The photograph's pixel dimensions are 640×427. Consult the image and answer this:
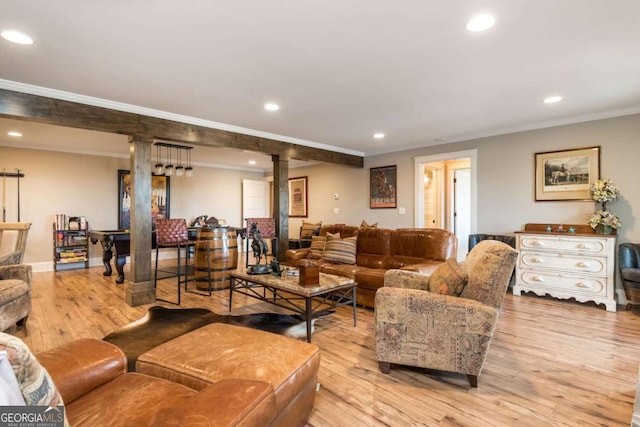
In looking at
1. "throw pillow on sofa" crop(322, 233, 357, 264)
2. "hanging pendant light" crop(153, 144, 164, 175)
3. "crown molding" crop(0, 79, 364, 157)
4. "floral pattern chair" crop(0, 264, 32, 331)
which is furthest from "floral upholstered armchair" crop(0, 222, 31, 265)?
"throw pillow on sofa" crop(322, 233, 357, 264)

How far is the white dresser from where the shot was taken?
3.73m

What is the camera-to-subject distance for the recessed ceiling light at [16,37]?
7.18 ft

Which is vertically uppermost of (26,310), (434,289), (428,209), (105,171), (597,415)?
(105,171)

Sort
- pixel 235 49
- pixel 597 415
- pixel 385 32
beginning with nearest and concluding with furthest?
pixel 597 415, pixel 385 32, pixel 235 49

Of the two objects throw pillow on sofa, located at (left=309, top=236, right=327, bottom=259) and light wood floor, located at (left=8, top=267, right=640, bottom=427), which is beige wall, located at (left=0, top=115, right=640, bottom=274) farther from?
throw pillow on sofa, located at (left=309, top=236, right=327, bottom=259)

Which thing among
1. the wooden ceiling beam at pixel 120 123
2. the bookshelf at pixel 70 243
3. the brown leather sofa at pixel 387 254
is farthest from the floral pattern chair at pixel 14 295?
the bookshelf at pixel 70 243

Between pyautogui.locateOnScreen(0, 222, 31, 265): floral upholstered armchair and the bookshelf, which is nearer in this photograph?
pyautogui.locateOnScreen(0, 222, 31, 265): floral upholstered armchair

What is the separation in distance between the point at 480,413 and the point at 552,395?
1.88 feet

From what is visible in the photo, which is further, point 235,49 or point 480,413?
point 235,49

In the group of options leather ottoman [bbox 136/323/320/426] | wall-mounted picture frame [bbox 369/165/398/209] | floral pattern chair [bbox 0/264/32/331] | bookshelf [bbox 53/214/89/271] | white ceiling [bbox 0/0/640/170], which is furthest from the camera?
wall-mounted picture frame [bbox 369/165/398/209]

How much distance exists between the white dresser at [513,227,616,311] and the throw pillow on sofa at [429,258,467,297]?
2562 mm

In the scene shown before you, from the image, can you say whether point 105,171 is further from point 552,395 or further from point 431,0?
point 552,395

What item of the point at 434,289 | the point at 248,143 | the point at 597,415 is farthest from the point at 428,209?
the point at 597,415

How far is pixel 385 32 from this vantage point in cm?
219
